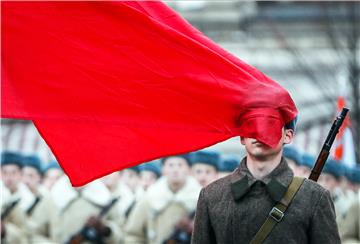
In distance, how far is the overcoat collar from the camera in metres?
6.90

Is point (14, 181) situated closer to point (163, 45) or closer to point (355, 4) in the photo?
point (355, 4)

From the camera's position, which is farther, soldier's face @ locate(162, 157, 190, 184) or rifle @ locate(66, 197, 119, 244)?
rifle @ locate(66, 197, 119, 244)

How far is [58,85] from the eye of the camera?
283 inches

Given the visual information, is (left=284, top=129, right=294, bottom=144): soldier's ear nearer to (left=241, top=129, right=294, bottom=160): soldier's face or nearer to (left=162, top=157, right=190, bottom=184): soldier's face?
(left=241, top=129, right=294, bottom=160): soldier's face

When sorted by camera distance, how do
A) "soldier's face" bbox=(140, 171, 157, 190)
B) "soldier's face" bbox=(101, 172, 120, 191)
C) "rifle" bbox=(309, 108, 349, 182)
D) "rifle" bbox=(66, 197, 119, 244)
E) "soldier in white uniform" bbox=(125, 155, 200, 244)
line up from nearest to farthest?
1. "rifle" bbox=(309, 108, 349, 182)
2. "soldier in white uniform" bbox=(125, 155, 200, 244)
3. "rifle" bbox=(66, 197, 119, 244)
4. "soldier's face" bbox=(101, 172, 120, 191)
5. "soldier's face" bbox=(140, 171, 157, 190)

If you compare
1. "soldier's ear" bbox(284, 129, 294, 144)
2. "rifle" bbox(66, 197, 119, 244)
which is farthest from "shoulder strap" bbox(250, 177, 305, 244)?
"rifle" bbox(66, 197, 119, 244)

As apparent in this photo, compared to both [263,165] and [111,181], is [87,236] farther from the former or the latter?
[263,165]

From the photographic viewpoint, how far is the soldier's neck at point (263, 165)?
6980 mm

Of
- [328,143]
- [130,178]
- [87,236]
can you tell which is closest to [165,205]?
[87,236]

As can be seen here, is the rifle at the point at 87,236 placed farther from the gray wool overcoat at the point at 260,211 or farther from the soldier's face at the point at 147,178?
the gray wool overcoat at the point at 260,211

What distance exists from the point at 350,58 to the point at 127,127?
15.2 meters

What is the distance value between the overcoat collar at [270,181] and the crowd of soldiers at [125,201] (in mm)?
7304

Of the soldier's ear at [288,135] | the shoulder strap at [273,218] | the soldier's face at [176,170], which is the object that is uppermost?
the soldier's ear at [288,135]

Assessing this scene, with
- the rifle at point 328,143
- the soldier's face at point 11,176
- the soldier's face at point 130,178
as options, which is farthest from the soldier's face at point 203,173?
the rifle at point 328,143
